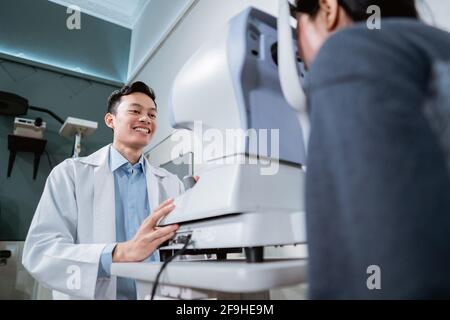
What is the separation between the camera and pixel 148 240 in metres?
0.75

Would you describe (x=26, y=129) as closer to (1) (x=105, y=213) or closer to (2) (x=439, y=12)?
(1) (x=105, y=213)

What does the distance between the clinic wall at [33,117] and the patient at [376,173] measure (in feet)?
9.72

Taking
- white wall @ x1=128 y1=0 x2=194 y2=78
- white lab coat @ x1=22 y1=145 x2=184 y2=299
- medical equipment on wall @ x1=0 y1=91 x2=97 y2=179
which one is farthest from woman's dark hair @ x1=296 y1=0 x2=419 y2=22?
medical equipment on wall @ x1=0 y1=91 x2=97 y2=179

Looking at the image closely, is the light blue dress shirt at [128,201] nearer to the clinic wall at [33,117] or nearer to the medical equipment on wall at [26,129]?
the medical equipment on wall at [26,129]

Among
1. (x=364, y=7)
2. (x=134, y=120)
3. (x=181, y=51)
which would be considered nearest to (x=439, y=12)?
(x=364, y=7)

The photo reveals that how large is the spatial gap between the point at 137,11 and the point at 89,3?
50 cm

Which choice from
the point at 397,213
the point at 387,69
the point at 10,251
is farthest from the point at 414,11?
the point at 10,251

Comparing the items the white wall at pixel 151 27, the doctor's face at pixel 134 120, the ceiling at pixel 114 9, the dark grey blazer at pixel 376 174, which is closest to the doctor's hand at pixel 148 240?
the dark grey blazer at pixel 376 174

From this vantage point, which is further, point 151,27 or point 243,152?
point 151,27

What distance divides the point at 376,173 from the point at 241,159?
333mm

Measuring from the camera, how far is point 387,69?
1.05 feet

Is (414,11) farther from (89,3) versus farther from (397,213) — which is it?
(89,3)

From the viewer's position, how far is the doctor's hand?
0.73 metres

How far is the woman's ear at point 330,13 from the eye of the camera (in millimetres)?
534
